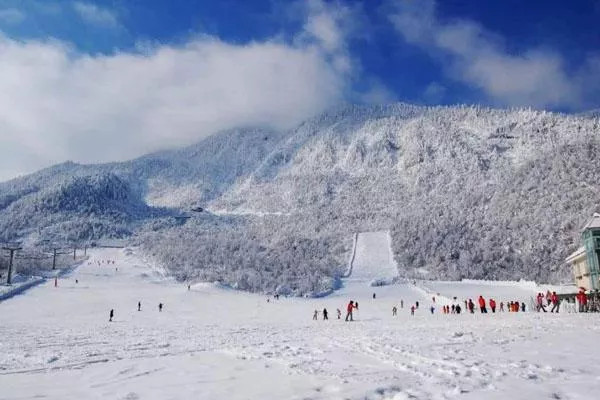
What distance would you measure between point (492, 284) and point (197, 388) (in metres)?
62.9

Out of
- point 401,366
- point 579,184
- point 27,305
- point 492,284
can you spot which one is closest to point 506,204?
point 579,184

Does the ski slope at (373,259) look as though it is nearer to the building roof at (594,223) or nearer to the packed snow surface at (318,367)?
the building roof at (594,223)

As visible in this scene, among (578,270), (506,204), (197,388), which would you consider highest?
(506,204)

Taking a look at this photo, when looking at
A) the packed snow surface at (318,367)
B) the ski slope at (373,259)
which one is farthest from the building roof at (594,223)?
the ski slope at (373,259)

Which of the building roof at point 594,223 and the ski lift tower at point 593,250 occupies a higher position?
the building roof at point 594,223

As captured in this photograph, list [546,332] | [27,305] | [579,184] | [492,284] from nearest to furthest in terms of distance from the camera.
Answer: [546,332], [27,305], [492,284], [579,184]

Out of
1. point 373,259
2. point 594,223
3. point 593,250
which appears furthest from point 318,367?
point 373,259

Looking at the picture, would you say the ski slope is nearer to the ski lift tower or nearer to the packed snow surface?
the ski lift tower

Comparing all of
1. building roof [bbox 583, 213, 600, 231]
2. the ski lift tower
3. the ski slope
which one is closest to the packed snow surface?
the ski lift tower

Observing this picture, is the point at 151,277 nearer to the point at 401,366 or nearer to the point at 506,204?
the point at 401,366

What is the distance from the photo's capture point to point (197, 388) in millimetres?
7734

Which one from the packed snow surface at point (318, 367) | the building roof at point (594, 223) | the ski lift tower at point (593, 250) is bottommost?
the packed snow surface at point (318, 367)

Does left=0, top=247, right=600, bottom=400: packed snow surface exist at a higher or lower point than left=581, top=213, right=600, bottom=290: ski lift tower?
lower

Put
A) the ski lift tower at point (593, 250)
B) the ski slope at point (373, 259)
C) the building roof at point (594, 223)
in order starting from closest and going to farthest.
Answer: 1. the ski lift tower at point (593, 250)
2. the building roof at point (594, 223)
3. the ski slope at point (373, 259)
